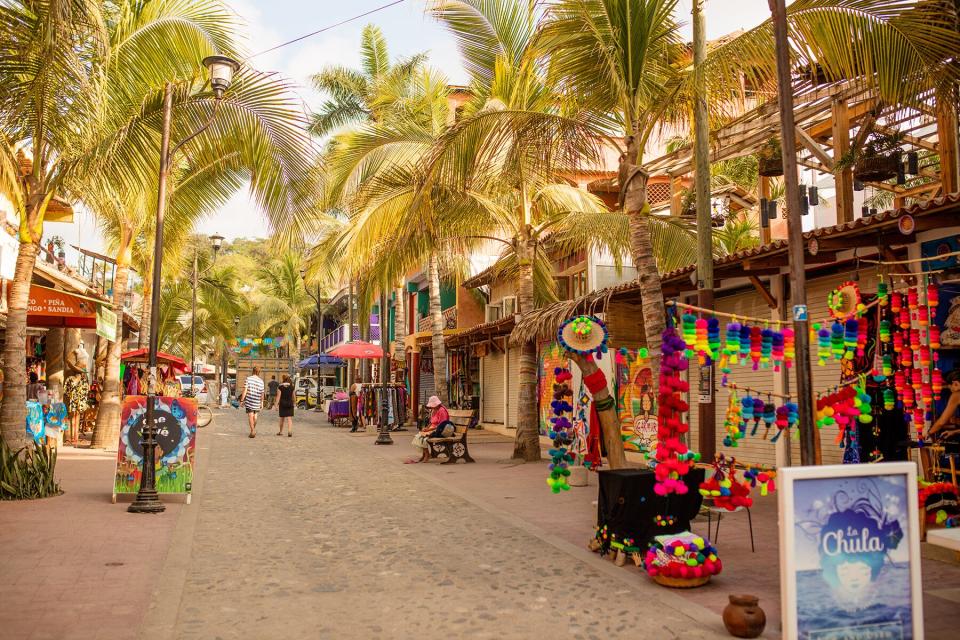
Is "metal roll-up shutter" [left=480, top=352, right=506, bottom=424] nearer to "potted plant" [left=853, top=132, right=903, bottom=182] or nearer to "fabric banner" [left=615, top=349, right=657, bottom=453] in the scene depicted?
"fabric banner" [left=615, top=349, right=657, bottom=453]

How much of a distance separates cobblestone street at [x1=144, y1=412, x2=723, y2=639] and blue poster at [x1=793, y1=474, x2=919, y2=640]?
3.60 ft

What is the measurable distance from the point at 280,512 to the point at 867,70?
26.2ft

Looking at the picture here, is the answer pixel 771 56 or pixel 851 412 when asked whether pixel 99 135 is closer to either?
pixel 771 56

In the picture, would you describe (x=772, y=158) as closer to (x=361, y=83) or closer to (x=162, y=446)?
(x=162, y=446)

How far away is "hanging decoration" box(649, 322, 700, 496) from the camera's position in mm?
6598

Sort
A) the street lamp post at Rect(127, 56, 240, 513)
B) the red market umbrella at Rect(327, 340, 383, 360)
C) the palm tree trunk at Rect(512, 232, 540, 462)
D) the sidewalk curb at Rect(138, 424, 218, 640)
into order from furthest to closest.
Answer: the red market umbrella at Rect(327, 340, 383, 360), the palm tree trunk at Rect(512, 232, 540, 462), the street lamp post at Rect(127, 56, 240, 513), the sidewalk curb at Rect(138, 424, 218, 640)

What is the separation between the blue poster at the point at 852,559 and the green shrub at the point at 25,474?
31.5 ft

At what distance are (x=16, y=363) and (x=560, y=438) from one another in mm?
6873

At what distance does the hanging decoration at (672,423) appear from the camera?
6598 mm

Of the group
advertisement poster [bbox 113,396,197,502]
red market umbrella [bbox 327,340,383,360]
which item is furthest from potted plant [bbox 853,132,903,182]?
red market umbrella [bbox 327,340,383,360]

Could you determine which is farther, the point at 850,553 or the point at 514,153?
the point at 514,153

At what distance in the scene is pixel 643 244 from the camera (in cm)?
970

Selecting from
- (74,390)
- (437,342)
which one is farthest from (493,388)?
(74,390)

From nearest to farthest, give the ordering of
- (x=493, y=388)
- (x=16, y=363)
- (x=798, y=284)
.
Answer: (x=798, y=284)
(x=16, y=363)
(x=493, y=388)
